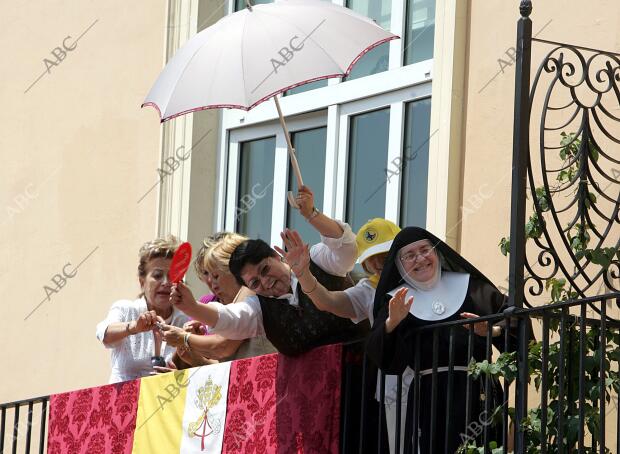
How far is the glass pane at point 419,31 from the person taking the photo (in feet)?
28.2

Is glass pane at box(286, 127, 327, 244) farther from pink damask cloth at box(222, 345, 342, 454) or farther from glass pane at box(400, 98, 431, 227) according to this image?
pink damask cloth at box(222, 345, 342, 454)

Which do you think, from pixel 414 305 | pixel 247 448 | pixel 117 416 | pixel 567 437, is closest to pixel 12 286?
pixel 117 416

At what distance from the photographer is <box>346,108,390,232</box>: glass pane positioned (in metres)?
8.87

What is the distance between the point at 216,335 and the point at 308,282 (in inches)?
40.4

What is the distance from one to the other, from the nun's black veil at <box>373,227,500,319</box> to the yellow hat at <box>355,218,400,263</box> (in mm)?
254

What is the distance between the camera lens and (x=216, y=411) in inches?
295

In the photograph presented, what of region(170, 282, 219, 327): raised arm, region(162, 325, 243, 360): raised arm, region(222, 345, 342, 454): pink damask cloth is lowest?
region(222, 345, 342, 454): pink damask cloth

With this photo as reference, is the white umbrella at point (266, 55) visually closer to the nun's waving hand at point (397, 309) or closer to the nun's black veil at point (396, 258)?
the nun's black veil at point (396, 258)

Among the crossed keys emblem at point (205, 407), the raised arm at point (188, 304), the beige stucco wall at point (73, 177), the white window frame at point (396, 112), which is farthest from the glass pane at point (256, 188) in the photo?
the raised arm at point (188, 304)

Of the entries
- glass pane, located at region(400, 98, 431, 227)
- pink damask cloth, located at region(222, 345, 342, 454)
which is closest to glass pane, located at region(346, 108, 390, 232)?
glass pane, located at region(400, 98, 431, 227)

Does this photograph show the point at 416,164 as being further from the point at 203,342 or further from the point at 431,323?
the point at 431,323

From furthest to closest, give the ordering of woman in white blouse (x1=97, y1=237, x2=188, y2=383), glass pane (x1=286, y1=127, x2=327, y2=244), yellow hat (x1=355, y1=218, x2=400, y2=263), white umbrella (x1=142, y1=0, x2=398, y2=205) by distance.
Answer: glass pane (x1=286, y1=127, x2=327, y2=244)
woman in white blouse (x1=97, y1=237, x2=188, y2=383)
white umbrella (x1=142, y1=0, x2=398, y2=205)
yellow hat (x1=355, y1=218, x2=400, y2=263)

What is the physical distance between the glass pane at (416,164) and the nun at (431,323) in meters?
1.92

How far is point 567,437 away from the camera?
5.95 metres
